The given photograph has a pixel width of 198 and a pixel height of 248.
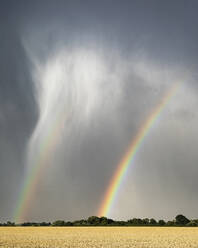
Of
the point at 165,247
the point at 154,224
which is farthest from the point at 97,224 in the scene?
the point at 165,247

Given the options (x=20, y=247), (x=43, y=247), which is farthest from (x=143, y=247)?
(x=20, y=247)

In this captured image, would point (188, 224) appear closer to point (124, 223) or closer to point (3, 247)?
point (124, 223)

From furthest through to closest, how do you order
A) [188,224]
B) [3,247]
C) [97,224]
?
[97,224] → [188,224] → [3,247]

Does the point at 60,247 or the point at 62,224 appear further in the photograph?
the point at 62,224

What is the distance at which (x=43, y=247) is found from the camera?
40156mm

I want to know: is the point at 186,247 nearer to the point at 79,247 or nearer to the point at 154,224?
the point at 79,247

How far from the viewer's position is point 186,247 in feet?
134

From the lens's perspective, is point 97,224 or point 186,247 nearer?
point 186,247

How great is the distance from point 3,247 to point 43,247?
A: 479 centimetres

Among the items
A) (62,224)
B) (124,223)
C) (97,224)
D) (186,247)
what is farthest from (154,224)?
(186,247)

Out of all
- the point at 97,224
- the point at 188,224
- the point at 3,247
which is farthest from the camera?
the point at 97,224

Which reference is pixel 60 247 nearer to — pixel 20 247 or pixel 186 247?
pixel 20 247

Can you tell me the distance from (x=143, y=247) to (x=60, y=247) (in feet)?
33.6

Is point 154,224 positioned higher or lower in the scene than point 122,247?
higher
